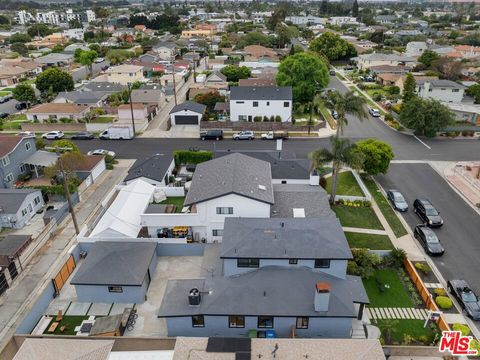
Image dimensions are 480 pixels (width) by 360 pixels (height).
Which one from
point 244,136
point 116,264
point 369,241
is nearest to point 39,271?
point 116,264

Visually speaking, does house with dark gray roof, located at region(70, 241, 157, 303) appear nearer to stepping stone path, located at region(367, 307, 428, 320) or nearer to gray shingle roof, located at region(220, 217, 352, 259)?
gray shingle roof, located at region(220, 217, 352, 259)

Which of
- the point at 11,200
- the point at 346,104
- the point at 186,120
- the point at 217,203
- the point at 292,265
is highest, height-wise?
the point at 346,104

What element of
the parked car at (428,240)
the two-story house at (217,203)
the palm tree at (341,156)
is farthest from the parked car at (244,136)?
the parked car at (428,240)

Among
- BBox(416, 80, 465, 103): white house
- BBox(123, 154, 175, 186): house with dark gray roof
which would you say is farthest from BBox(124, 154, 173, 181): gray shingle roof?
BBox(416, 80, 465, 103): white house

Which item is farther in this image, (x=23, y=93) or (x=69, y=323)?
(x=23, y=93)

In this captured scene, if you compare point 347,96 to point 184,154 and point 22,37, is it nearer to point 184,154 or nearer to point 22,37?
point 184,154

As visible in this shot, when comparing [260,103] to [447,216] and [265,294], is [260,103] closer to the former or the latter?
[447,216]
